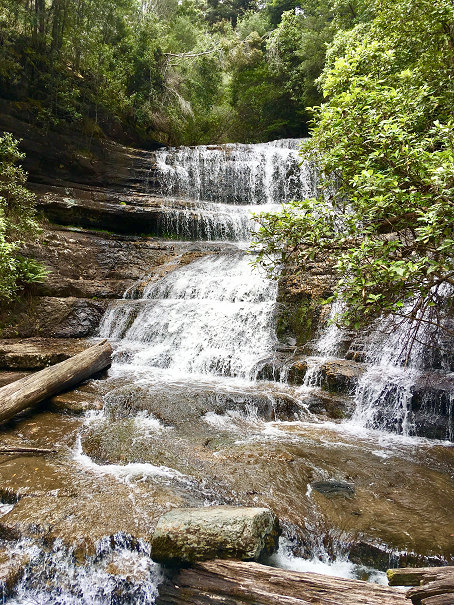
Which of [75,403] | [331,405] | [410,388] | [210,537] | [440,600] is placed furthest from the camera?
[331,405]

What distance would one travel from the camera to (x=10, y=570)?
3068 millimetres

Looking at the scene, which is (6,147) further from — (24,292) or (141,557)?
(141,557)

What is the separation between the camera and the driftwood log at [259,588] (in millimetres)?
2488

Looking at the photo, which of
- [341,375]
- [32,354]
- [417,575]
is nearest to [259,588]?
[417,575]

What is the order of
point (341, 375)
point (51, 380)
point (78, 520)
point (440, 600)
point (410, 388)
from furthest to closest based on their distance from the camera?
point (341, 375) < point (51, 380) < point (410, 388) < point (78, 520) < point (440, 600)

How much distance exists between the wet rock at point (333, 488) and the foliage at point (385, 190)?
5.81 ft

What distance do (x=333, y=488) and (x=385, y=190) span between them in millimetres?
3225

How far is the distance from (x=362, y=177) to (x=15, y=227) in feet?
28.6

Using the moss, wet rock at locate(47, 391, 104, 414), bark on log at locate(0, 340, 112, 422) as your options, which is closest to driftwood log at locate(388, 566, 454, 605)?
wet rock at locate(47, 391, 104, 414)

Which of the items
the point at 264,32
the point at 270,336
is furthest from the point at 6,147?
the point at 264,32

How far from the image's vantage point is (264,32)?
25391 millimetres

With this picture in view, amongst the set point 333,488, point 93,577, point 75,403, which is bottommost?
point 93,577

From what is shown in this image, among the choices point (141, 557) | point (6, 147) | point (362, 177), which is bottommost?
point (141, 557)

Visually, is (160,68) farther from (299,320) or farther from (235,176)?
(299,320)
